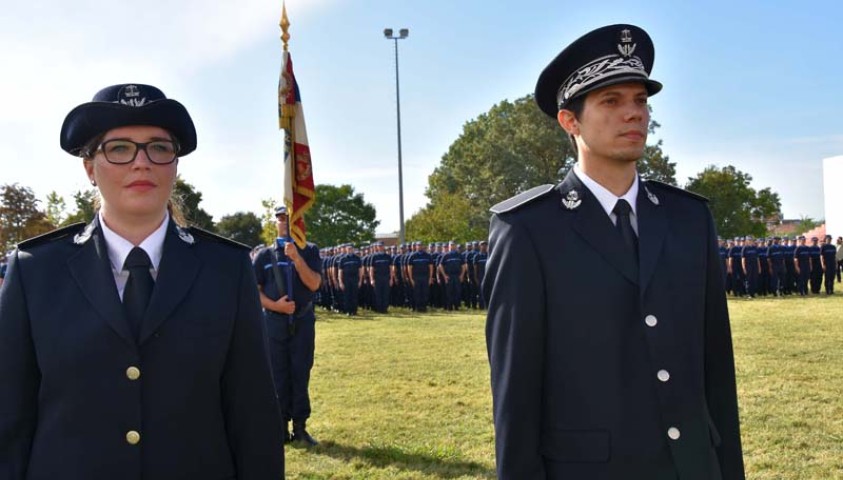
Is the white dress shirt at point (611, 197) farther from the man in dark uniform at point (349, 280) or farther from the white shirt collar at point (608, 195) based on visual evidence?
the man in dark uniform at point (349, 280)

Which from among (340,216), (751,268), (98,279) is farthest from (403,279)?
(340,216)

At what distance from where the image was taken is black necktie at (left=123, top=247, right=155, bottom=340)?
2.39 m

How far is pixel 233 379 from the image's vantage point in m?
2.52

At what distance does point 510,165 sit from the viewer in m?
56.9

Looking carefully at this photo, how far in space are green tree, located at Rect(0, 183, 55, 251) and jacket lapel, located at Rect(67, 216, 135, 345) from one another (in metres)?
31.1

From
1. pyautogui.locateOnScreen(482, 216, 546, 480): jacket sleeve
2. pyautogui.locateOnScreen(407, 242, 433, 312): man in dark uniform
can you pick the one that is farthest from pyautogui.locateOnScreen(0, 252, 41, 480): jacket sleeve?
pyautogui.locateOnScreen(407, 242, 433, 312): man in dark uniform

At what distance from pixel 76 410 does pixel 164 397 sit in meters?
0.23

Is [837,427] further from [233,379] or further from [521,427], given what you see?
[233,379]

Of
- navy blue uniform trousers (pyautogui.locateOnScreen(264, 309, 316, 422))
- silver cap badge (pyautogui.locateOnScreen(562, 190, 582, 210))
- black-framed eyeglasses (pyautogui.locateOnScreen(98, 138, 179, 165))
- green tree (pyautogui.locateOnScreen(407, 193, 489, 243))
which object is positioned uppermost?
green tree (pyautogui.locateOnScreen(407, 193, 489, 243))

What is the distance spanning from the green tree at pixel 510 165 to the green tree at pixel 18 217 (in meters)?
27.7

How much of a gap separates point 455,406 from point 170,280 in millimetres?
6293

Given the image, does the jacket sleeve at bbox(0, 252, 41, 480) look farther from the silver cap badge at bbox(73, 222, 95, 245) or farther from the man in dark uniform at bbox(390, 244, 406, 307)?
the man in dark uniform at bbox(390, 244, 406, 307)

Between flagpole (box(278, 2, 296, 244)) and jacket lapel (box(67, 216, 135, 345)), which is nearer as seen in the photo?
jacket lapel (box(67, 216, 135, 345))

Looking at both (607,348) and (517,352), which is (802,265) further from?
(517,352)
